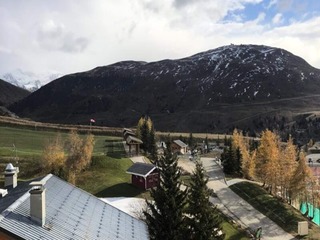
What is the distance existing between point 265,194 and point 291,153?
29.3ft

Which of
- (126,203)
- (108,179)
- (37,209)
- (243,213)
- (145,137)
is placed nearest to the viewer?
(37,209)

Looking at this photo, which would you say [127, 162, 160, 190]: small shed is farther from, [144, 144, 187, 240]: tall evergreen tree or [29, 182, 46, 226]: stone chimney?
[29, 182, 46, 226]: stone chimney

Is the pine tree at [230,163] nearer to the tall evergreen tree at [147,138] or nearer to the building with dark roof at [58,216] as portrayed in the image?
the tall evergreen tree at [147,138]

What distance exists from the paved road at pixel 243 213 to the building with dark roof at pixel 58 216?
35.9m

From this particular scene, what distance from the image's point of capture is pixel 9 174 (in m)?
24.5

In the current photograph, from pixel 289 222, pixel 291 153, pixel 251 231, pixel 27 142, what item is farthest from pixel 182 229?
pixel 27 142

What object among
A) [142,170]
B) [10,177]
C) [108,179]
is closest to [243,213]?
[142,170]

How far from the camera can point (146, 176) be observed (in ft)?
211

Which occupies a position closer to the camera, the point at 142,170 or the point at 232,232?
the point at 232,232

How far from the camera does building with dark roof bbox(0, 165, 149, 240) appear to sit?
15703 millimetres

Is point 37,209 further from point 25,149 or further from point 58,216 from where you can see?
point 25,149

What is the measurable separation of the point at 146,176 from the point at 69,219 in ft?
150

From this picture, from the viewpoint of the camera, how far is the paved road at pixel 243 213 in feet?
183

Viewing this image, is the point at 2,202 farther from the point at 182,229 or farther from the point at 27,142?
the point at 27,142
